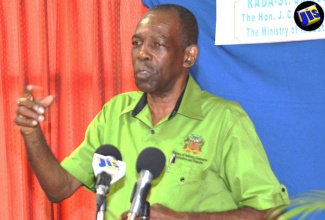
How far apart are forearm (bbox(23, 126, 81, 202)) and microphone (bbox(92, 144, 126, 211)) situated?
20.1 inches

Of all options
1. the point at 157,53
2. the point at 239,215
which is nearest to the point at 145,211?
the point at 239,215

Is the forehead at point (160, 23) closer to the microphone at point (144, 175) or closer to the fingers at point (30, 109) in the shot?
the fingers at point (30, 109)

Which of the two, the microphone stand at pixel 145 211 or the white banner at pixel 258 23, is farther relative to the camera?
the white banner at pixel 258 23

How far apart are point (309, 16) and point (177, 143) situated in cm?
81

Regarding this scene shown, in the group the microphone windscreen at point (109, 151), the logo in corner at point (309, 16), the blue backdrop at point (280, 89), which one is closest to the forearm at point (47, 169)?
the microphone windscreen at point (109, 151)

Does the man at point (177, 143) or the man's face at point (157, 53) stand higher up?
the man's face at point (157, 53)

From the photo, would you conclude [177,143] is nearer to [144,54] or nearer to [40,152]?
[144,54]

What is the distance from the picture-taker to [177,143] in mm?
2568

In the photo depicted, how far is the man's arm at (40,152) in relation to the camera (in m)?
2.10

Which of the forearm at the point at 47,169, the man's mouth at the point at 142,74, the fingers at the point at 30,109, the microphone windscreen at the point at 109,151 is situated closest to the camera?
the microphone windscreen at the point at 109,151

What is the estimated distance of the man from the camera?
2414mm

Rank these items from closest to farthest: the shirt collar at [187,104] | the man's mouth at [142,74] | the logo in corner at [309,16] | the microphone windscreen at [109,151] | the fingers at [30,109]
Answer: the microphone windscreen at [109,151] < the fingers at [30,109] < the man's mouth at [142,74] < the shirt collar at [187,104] < the logo in corner at [309,16]

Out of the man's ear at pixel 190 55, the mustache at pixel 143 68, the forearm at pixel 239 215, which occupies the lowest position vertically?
the forearm at pixel 239 215

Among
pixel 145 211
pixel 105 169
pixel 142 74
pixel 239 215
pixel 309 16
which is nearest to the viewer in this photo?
pixel 145 211
